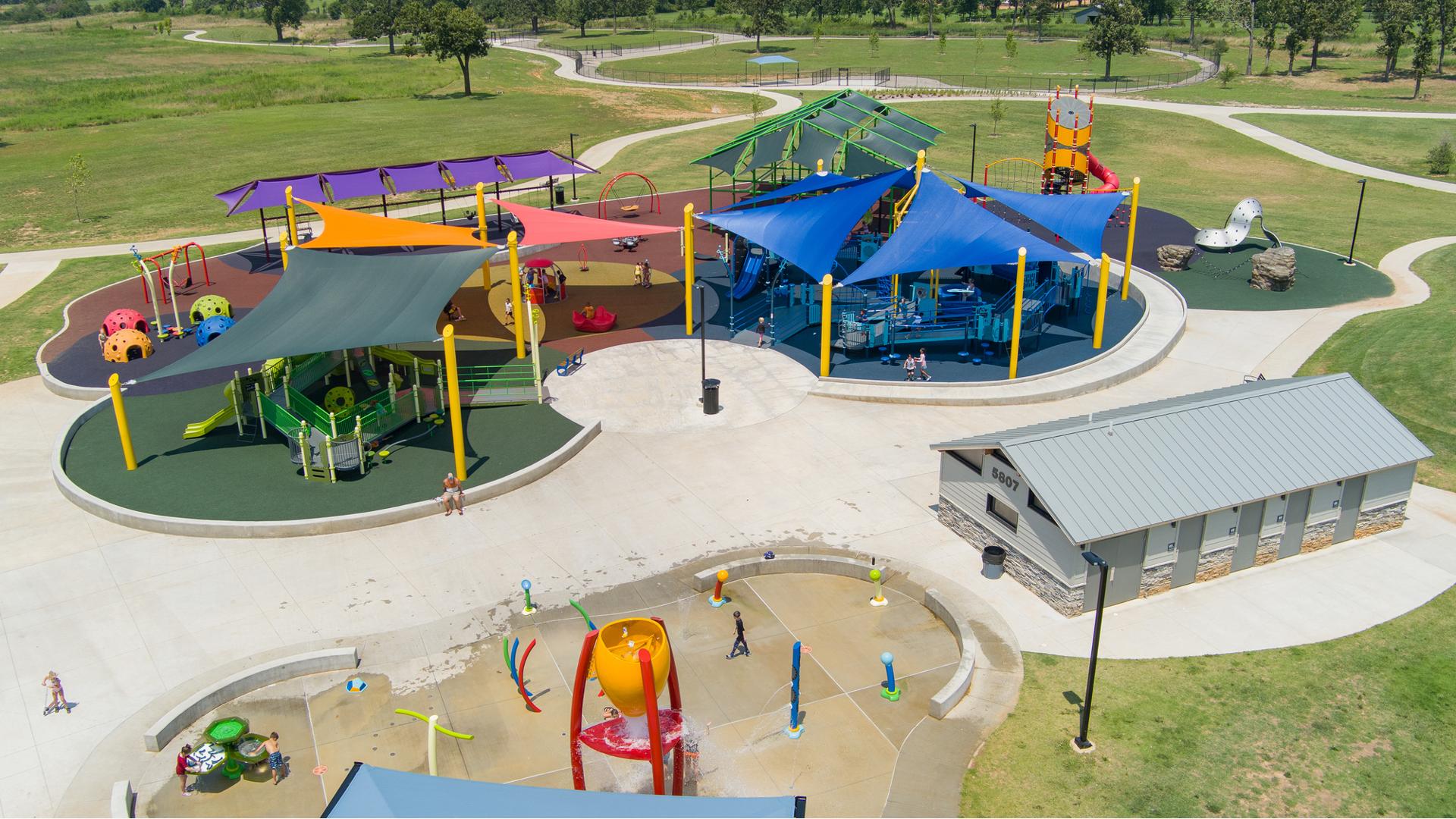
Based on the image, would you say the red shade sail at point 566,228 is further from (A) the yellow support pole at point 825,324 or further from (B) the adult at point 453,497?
(B) the adult at point 453,497

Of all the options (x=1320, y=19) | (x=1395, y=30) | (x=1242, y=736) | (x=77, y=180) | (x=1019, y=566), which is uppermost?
(x=1320, y=19)

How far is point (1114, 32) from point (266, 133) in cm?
7164

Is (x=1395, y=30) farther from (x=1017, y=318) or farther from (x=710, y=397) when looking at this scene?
(x=710, y=397)

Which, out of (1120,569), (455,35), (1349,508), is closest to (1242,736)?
(1120,569)

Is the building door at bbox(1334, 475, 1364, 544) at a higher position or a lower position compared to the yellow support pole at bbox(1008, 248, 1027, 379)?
lower

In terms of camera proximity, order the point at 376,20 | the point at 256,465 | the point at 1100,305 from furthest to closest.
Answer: the point at 376,20 < the point at 1100,305 < the point at 256,465

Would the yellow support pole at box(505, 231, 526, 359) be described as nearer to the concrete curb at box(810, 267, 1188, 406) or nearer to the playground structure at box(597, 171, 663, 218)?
the concrete curb at box(810, 267, 1188, 406)

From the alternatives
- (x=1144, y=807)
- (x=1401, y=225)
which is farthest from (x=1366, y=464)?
(x=1401, y=225)

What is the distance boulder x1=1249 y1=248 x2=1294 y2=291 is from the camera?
1629 inches

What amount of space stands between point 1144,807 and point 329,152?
65437 millimetres

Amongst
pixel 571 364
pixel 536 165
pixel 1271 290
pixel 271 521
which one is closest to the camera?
pixel 271 521

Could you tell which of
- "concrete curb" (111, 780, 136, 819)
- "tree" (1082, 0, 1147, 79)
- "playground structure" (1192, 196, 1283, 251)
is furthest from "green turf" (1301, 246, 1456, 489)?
"tree" (1082, 0, 1147, 79)

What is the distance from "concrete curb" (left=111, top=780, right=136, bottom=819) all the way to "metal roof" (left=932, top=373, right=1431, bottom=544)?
646 inches

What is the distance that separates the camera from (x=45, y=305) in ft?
138
